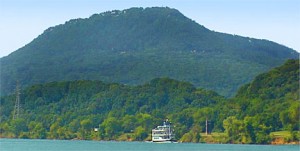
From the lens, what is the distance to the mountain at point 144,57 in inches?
6009

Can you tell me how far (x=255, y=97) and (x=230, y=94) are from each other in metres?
41.8

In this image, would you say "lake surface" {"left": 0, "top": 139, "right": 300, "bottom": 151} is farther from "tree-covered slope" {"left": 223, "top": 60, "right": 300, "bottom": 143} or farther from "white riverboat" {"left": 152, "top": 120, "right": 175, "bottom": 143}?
"white riverboat" {"left": 152, "top": 120, "right": 175, "bottom": 143}

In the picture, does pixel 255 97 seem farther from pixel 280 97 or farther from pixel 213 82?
pixel 213 82

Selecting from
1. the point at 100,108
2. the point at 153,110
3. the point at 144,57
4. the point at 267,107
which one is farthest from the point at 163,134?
the point at 144,57

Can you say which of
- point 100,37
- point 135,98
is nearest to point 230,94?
point 135,98

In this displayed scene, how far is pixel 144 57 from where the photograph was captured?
163 metres

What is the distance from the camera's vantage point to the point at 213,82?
150 metres

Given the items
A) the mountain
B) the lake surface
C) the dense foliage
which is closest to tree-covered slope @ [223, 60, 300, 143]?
the dense foliage

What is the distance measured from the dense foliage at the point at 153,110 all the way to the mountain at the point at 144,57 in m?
24.8

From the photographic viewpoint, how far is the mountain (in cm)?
15262

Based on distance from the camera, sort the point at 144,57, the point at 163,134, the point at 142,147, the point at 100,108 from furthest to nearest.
A: the point at 144,57, the point at 100,108, the point at 163,134, the point at 142,147

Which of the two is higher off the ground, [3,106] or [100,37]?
[100,37]

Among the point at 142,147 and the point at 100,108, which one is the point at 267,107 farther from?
the point at 100,108

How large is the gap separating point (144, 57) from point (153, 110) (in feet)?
169
